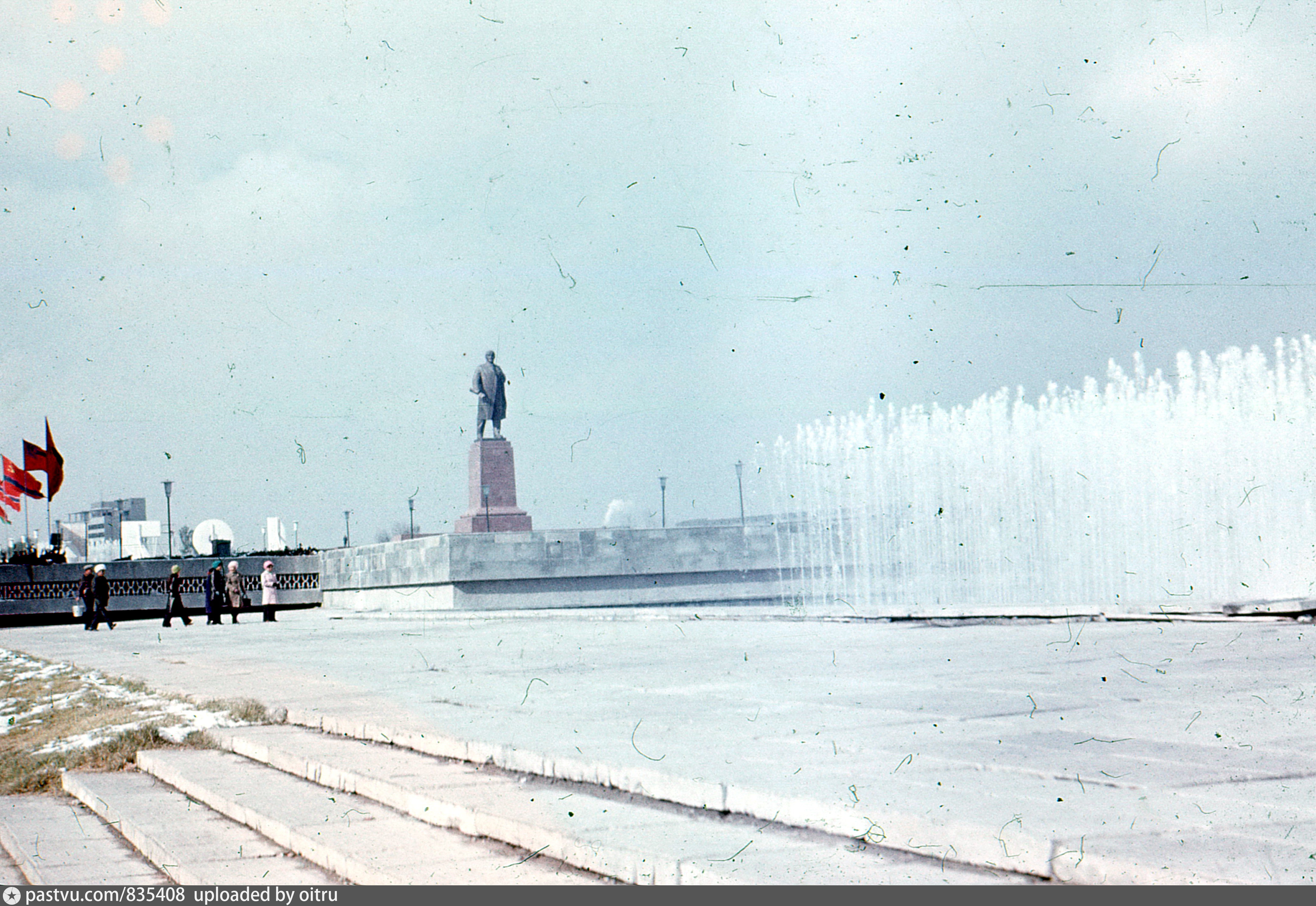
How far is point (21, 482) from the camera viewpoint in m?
32.8

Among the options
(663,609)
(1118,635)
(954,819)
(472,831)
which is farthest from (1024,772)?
(663,609)

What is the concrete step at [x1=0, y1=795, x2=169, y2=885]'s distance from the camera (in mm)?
4602

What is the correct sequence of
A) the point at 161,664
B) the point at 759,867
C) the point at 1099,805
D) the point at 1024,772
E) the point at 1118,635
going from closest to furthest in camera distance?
the point at 759,867 → the point at 1099,805 → the point at 1024,772 → the point at 1118,635 → the point at 161,664

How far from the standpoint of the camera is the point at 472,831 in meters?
4.32

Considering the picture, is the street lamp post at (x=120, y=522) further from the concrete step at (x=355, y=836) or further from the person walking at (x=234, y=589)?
the concrete step at (x=355, y=836)

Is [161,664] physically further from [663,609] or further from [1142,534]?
[1142,534]

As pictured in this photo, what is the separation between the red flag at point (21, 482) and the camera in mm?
32719

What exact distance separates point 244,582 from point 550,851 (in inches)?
1287

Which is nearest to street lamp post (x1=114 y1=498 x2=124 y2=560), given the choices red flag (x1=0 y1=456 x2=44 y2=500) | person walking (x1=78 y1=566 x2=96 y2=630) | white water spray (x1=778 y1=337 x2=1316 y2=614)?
red flag (x1=0 y1=456 x2=44 y2=500)

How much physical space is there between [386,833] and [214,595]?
21.8 m

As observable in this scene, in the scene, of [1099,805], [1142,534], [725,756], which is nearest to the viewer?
[1099,805]

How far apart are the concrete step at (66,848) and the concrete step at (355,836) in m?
0.44

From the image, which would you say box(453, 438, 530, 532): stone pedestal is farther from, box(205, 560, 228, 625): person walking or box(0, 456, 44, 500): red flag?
box(0, 456, 44, 500): red flag

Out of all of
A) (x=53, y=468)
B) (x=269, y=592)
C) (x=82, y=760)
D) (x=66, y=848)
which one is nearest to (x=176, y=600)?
(x=269, y=592)
